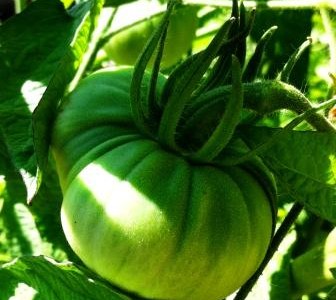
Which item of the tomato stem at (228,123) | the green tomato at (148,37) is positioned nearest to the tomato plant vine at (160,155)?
the tomato stem at (228,123)

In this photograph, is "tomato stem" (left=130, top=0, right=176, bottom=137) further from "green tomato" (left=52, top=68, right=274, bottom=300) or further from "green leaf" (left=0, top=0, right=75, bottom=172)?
"green leaf" (left=0, top=0, right=75, bottom=172)

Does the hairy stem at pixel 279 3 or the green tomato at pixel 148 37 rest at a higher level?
the hairy stem at pixel 279 3

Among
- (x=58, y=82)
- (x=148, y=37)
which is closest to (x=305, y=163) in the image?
(x=58, y=82)

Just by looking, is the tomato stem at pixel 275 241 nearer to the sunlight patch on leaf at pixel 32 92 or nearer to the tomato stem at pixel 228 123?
the tomato stem at pixel 228 123

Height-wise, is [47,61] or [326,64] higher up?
[47,61]

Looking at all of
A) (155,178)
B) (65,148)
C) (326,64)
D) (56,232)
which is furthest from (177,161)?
(326,64)

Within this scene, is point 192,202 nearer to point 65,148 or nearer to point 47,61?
point 65,148
